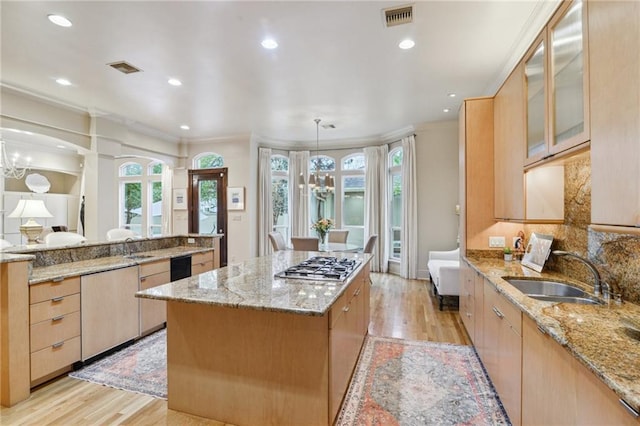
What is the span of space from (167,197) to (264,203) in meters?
2.49

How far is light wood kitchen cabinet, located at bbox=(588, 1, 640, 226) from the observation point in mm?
1111

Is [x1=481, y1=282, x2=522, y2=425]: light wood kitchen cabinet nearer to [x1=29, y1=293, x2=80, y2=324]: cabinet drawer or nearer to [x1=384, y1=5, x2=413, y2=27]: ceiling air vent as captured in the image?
[x1=384, y1=5, x2=413, y2=27]: ceiling air vent

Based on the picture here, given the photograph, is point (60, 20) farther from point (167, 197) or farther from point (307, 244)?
point (167, 197)

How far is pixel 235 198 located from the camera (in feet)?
22.0

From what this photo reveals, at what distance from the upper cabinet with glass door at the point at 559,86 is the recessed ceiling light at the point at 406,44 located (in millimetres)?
1114

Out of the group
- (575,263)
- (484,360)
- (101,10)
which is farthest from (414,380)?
(101,10)

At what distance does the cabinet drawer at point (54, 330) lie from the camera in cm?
225

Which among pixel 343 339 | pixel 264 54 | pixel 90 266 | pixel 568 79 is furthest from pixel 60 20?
pixel 568 79

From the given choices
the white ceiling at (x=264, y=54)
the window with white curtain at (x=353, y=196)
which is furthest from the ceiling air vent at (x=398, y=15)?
the window with white curtain at (x=353, y=196)

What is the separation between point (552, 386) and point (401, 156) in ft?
18.0

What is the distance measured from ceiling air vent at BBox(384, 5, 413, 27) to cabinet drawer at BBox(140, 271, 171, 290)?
347cm

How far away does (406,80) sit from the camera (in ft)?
12.6

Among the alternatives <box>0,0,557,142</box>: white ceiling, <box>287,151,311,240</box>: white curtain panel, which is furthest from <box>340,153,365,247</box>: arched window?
<box>0,0,557,142</box>: white ceiling

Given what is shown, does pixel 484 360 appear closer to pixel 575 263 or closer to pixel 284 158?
pixel 575 263
